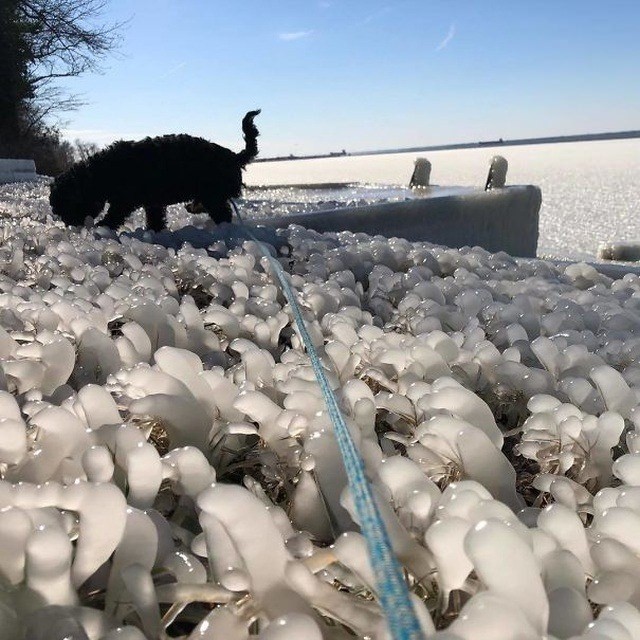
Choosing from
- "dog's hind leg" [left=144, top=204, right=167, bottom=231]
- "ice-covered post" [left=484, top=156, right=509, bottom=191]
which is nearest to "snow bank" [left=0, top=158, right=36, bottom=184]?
"ice-covered post" [left=484, top=156, right=509, bottom=191]

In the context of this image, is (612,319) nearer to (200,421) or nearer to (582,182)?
(200,421)

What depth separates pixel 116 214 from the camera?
9.47ft

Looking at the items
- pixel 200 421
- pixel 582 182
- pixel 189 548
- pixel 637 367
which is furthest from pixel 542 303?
pixel 582 182

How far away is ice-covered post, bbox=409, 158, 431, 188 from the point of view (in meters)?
6.41

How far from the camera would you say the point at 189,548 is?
2.15 ft

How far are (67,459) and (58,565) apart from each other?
0.26 meters

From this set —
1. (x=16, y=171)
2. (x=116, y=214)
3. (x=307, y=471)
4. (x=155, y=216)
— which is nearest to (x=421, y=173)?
(x=155, y=216)

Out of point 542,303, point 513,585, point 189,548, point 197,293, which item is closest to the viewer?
point 513,585

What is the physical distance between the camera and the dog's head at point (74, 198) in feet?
9.29

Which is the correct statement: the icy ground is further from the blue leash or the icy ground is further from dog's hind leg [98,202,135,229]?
dog's hind leg [98,202,135,229]

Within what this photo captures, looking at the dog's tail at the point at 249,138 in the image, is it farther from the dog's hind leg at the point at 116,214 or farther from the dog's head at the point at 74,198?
the dog's head at the point at 74,198

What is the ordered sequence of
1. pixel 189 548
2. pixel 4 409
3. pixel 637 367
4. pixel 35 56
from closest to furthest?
pixel 189 548 → pixel 4 409 → pixel 637 367 → pixel 35 56

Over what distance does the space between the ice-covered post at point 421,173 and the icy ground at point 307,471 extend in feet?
16.3

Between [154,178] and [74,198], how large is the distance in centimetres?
38
